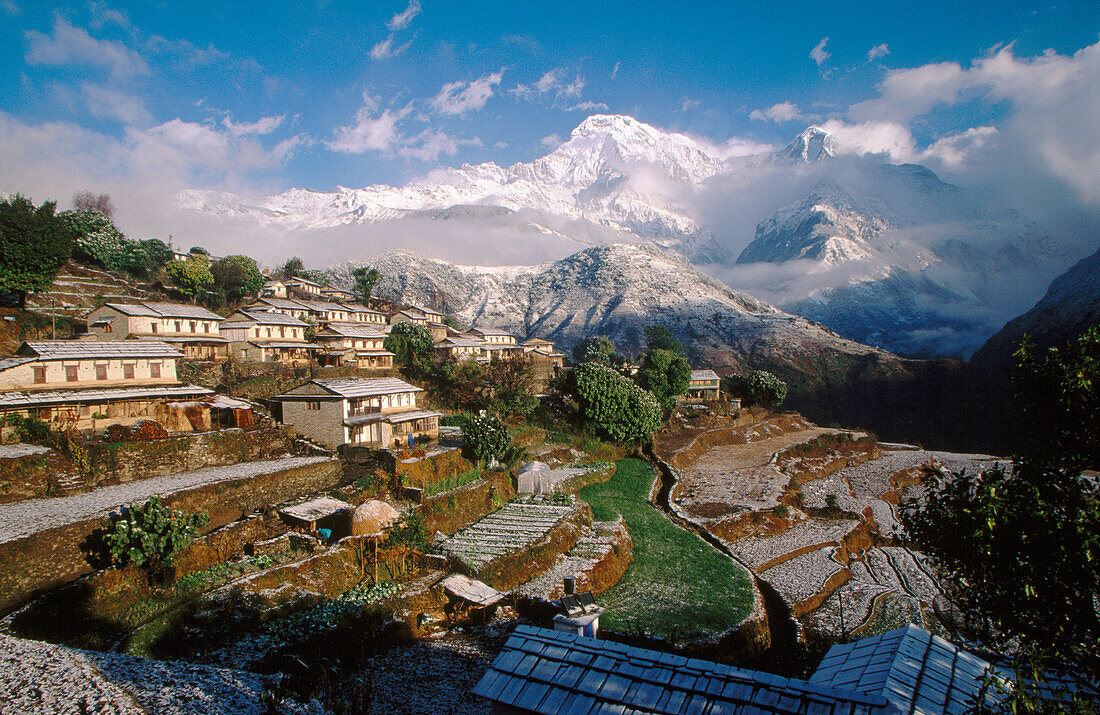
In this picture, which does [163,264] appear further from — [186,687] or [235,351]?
[186,687]

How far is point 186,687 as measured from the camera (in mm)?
11078

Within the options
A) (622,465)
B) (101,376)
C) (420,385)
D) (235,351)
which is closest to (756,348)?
(622,465)

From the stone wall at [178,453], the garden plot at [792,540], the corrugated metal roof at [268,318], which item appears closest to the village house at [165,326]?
the corrugated metal roof at [268,318]

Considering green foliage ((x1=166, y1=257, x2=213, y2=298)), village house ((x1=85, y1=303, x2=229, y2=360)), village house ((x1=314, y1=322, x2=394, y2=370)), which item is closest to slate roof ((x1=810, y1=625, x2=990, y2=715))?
village house ((x1=314, y1=322, x2=394, y2=370))

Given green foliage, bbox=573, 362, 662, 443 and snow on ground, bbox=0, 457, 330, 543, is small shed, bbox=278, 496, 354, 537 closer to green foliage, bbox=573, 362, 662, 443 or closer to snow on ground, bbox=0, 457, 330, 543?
snow on ground, bbox=0, 457, 330, 543

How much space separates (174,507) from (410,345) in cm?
3685

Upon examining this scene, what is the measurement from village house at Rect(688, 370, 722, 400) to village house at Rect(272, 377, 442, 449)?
5572 centimetres

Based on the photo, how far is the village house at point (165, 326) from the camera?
38375 millimetres

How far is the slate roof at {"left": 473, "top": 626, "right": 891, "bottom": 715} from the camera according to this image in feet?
29.2

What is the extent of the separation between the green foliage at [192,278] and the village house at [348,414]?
1315 inches

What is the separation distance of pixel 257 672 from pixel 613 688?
31.6ft

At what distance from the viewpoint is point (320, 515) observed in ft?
70.3

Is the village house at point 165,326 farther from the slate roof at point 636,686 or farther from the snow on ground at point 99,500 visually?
the slate roof at point 636,686

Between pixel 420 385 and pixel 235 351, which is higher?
pixel 235 351
